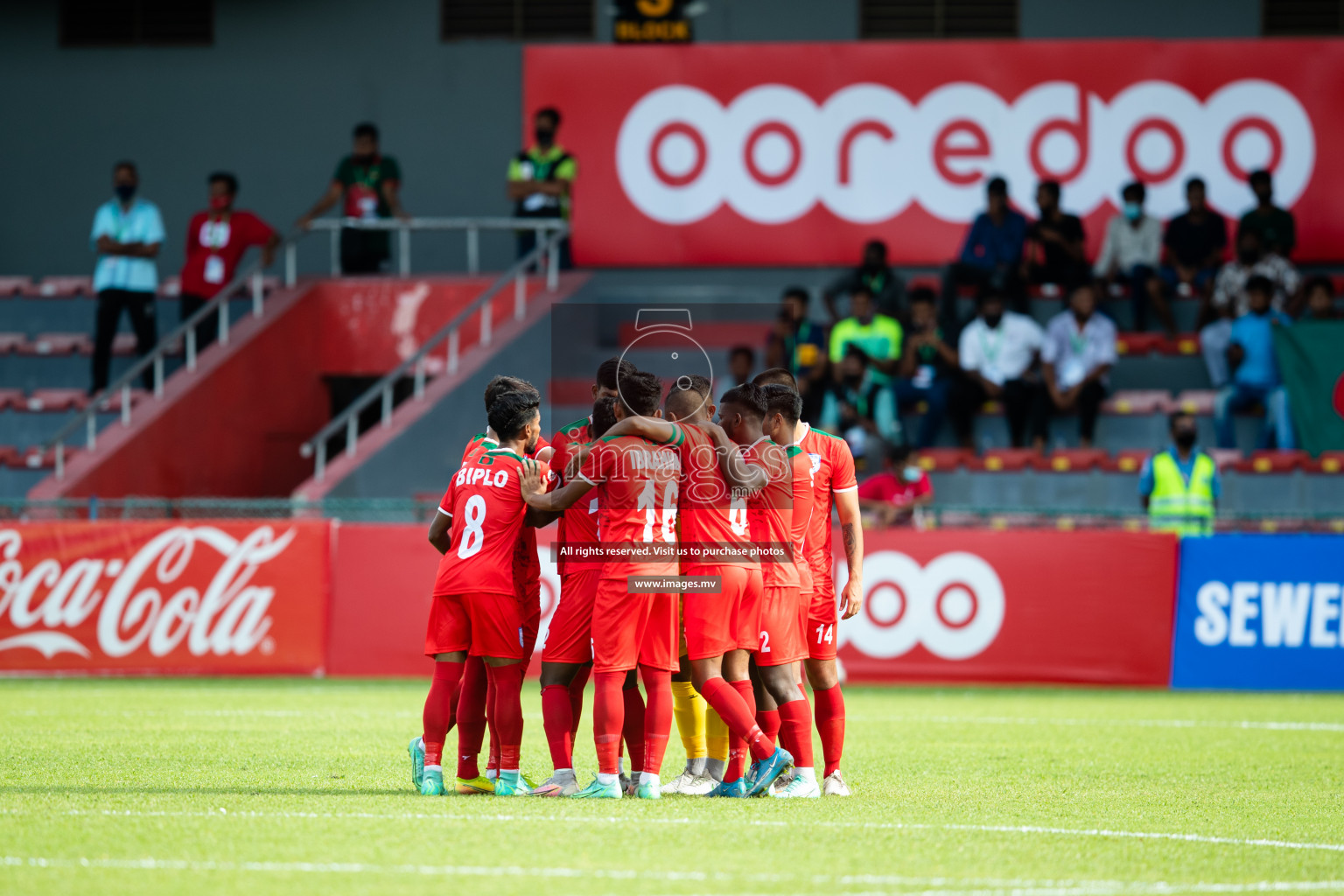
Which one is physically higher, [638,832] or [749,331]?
[749,331]

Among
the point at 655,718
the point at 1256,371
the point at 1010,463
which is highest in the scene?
the point at 1256,371

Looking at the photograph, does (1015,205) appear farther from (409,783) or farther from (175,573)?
(409,783)

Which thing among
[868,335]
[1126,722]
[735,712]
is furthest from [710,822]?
[868,335]

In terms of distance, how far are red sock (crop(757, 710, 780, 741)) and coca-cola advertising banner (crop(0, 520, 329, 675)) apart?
25.8ft

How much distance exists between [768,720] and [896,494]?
24.8ft

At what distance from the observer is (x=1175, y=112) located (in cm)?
2052

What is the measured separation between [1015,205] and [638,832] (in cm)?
1562

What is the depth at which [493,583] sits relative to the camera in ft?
24.5

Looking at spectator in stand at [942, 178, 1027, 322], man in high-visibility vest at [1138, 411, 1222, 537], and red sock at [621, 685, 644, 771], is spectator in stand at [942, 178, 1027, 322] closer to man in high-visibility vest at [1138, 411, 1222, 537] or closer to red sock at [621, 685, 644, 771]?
man in high-visibility vest at [1138, 411, 1222, 537]

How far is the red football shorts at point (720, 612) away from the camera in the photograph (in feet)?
24.6

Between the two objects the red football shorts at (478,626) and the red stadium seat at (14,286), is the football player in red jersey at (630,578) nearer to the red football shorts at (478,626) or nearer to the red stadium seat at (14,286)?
the red football shorts at (478,626)

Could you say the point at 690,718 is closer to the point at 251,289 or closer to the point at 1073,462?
the point at 1073,462

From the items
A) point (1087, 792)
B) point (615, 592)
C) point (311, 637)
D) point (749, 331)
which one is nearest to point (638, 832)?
point (615, 592)

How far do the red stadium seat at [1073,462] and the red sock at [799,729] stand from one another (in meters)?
10.0
